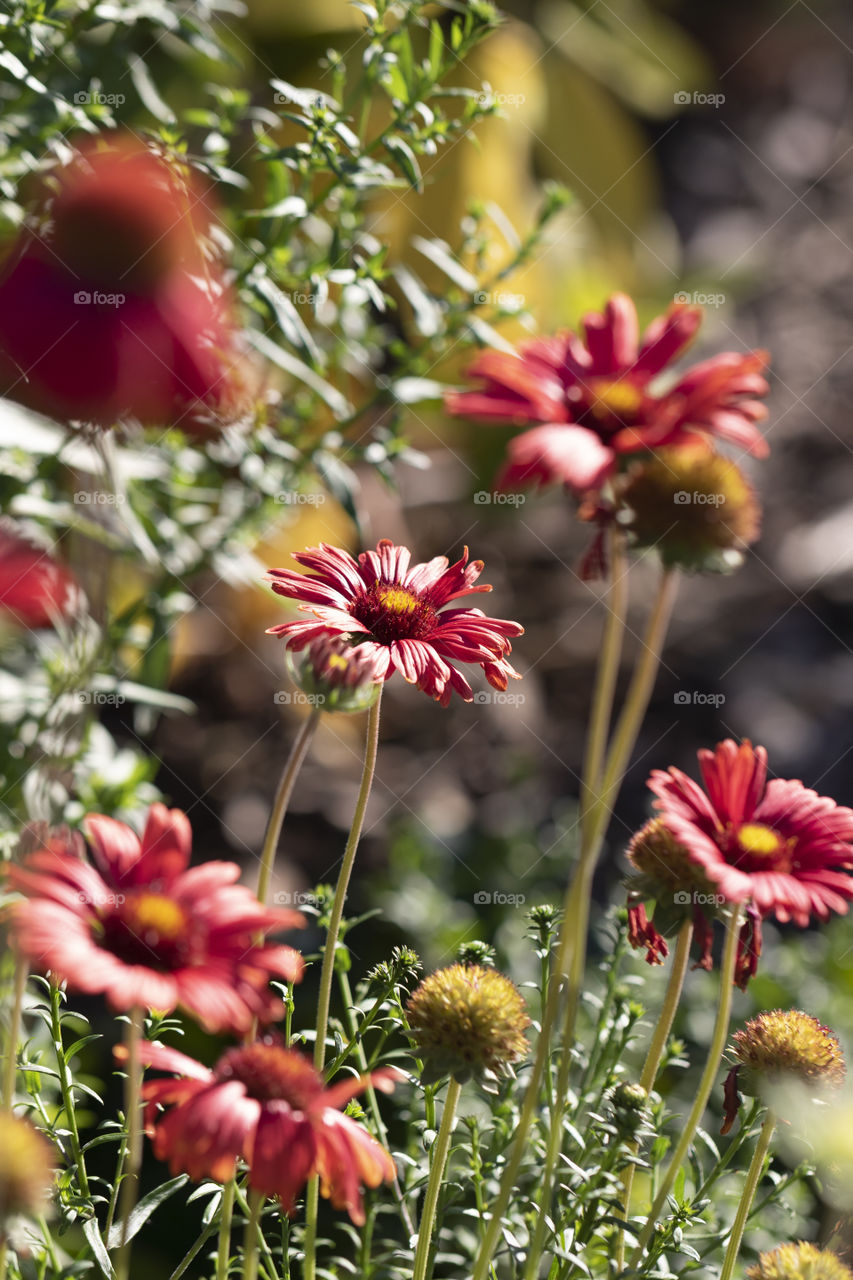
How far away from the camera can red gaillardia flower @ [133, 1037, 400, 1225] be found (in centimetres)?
34

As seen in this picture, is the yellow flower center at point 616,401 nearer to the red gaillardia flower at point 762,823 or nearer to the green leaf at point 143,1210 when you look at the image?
the red gaillardia flower at point 762,823

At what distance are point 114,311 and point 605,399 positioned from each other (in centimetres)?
21

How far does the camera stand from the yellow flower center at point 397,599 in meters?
0.52

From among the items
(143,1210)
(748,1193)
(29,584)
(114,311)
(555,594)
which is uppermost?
(555,594)

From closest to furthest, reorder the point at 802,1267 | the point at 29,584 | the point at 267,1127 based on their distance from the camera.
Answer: the point at 267,1127 < the point at 802,1267 < the point at 29,584

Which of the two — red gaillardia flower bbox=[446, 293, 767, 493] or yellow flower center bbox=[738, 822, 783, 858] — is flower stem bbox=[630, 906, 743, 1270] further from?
red gaillardia flower bbox=[446, 293, 767, 493]

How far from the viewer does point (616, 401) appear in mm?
459

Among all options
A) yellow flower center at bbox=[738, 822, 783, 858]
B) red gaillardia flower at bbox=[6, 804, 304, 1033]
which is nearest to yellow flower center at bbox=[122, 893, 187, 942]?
red gaillardia flower at bbox=[6, 804, 304, 1033]

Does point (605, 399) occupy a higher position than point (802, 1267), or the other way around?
point (605, 399)

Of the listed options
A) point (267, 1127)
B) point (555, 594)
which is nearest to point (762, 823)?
point (267, 1127)

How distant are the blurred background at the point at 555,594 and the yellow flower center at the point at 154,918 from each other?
0.51m

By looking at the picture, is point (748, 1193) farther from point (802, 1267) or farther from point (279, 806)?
point (279, 806)

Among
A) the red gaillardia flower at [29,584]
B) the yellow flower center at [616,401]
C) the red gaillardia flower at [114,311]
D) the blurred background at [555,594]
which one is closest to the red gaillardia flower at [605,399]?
the yellow flower center at [616,401]

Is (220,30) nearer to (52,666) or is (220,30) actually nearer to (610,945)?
(52,666)
